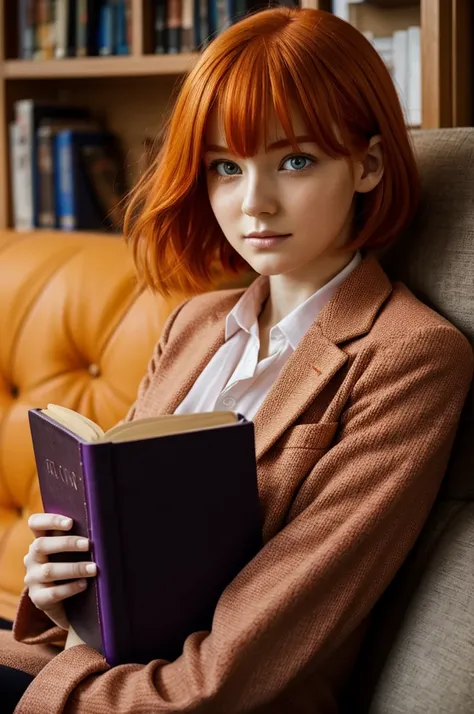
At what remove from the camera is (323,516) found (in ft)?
3.39

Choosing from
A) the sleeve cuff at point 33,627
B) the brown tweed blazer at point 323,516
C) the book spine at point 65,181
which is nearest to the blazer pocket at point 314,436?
the brown tweed blazer at point 323,516

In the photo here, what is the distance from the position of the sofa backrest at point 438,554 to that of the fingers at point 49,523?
371mm

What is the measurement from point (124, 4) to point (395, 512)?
136 cm

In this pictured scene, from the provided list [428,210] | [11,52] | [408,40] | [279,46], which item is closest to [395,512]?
[428,210]

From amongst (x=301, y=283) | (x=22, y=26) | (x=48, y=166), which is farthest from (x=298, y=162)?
(x=22, y=26)

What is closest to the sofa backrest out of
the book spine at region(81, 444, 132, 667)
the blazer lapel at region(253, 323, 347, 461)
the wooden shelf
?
the blazer lapel at region(253, 323, 347, 461)

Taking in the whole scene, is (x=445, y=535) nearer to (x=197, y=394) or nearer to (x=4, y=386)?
(x=197, y=394)

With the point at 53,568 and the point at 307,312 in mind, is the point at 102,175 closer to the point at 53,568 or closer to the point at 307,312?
the point at 307,312

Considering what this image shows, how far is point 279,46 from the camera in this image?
3.62 feet

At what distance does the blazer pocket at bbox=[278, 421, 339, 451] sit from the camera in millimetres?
1080

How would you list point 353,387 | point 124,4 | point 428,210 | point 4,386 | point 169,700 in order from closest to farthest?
1. point 169,700
2. point 353,387
3. point 428,210
4. point 4,386
5. point 124,4

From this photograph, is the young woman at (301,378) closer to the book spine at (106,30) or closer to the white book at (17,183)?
the book spine at (106,30)

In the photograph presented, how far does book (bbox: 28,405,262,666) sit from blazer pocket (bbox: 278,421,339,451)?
85mm

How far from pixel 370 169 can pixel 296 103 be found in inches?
6.0
